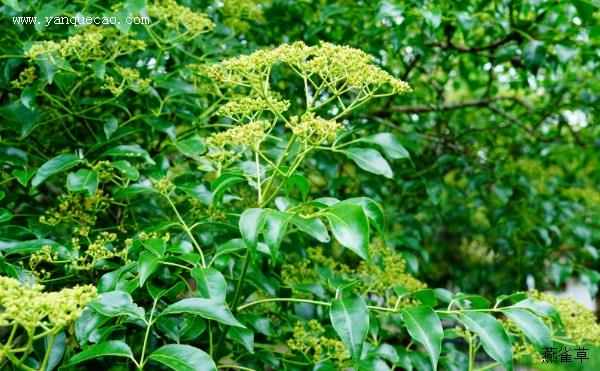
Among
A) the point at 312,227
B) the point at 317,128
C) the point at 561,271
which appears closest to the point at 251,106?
the point at 317,128

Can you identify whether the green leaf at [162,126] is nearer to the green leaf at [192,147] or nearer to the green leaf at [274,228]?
the green leaf at [192,147]

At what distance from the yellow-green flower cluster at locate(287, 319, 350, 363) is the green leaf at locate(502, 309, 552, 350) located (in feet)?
1.48

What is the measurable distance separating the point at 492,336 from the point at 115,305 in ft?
2.58

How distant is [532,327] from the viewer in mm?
1354

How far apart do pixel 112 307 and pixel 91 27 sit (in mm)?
1084

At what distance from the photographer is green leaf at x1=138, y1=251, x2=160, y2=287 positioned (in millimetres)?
1239

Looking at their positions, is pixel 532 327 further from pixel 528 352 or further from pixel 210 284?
pixel 210 284

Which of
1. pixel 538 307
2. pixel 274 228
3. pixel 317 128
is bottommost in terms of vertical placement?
pixel 538 307

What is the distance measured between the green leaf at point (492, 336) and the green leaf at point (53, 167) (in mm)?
1067

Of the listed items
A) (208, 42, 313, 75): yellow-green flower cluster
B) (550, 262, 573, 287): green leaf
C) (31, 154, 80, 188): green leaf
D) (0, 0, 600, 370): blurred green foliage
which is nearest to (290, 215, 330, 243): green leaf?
(0, 0, 600, 370): blurred green foliage

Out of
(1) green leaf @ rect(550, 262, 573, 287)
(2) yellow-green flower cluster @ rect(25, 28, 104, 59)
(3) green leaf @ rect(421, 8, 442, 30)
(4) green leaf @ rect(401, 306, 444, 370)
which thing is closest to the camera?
(4) green leaf @ rect(401, 306, 444, 370)

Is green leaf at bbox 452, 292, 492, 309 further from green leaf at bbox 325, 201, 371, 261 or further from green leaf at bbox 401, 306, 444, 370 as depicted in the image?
green leaf at bbox 325, 201, 371, 261

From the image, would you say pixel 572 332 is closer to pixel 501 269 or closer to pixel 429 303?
pixel 429 303

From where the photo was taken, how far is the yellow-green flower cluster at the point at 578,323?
1714mm
